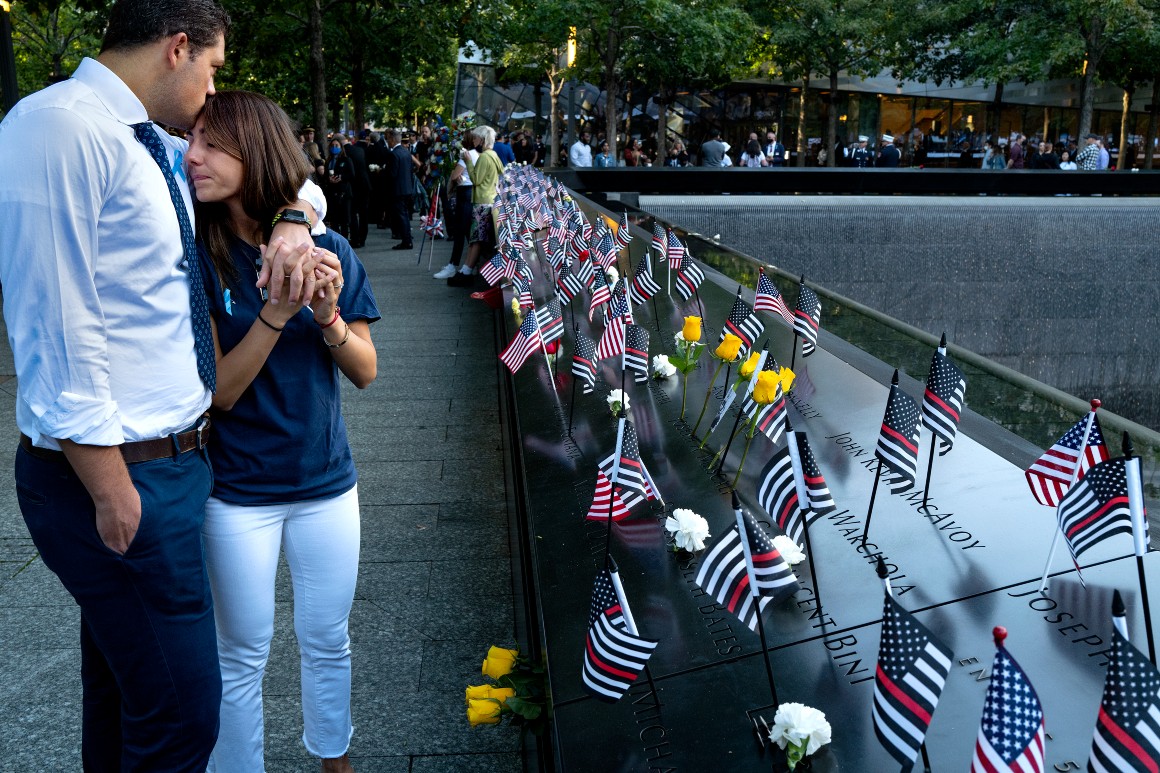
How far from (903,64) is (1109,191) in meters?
19.8

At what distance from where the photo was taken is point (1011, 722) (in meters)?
1.69

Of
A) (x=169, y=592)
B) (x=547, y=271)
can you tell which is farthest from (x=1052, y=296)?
(x=169, y=592)

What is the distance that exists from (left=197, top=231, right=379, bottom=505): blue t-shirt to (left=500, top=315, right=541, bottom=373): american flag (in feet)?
8.66

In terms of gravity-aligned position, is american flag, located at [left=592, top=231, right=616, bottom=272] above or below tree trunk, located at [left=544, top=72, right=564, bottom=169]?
below

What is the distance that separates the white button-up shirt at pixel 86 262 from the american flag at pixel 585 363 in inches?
110

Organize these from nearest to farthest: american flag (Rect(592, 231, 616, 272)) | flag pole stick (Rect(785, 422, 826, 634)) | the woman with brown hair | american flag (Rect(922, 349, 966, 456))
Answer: the woman with brown hair < flag pole stick (Rect(785, 422, 826, 634)) < american flag (Rect(922, 349, 966, 456)) < american flag (Rect(592, 231, 616, 272))

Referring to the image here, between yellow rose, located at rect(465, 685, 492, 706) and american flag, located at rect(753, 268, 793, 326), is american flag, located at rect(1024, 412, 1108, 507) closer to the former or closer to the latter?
yellow rose, located at rect(465, 685, 492, 706)

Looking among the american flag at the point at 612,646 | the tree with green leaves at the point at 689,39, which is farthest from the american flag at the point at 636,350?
the tree with green leaves at the point at 689,39

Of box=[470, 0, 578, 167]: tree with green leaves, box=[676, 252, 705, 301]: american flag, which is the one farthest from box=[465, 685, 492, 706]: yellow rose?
box=[470, 0, 578, 167]: tree with green leaves

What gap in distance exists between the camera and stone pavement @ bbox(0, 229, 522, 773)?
3.51 metres

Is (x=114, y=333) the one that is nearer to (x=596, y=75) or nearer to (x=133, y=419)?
(x=133, y=419)

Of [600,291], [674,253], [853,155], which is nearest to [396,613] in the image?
[600,291]

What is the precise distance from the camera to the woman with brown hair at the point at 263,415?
239 centimetres

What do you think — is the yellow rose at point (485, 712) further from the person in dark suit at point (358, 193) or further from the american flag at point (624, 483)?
the person in dark suit at point (358, 193)
